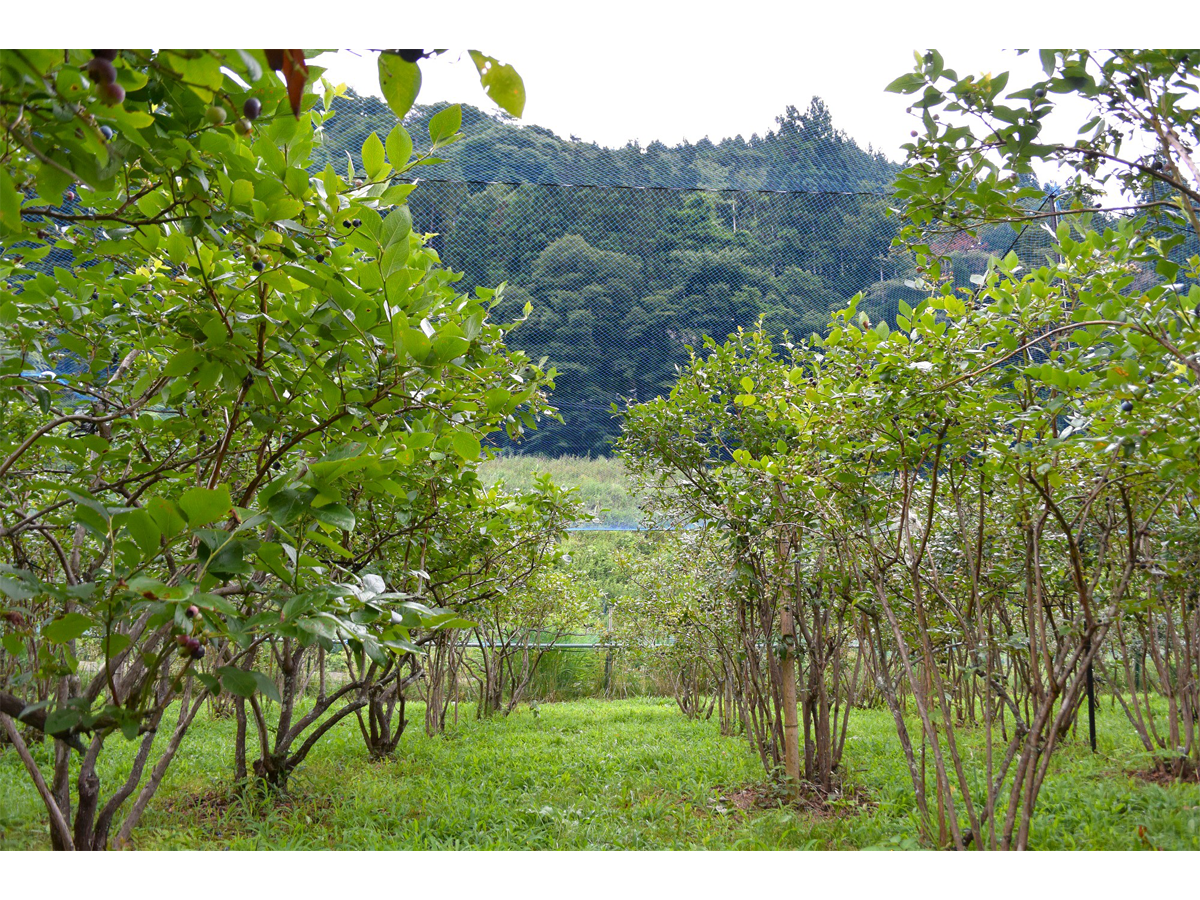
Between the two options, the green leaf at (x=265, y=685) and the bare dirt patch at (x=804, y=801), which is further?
the bare dirt patch at (x=804, y=801)

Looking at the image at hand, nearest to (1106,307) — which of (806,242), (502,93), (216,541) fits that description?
(502,93)

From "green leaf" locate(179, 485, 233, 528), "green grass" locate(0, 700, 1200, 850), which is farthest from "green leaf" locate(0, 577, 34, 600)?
"green grass" locate(0, 700, 1200, 850)

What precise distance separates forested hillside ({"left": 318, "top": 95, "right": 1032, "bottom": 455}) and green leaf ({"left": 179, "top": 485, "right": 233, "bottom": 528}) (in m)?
2.92

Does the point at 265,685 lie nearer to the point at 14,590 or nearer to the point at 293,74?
the point at 14,590

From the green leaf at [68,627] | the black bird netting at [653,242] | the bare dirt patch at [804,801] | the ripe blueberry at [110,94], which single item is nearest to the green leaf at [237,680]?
the green leaf at [68,627]

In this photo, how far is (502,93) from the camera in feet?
2.02

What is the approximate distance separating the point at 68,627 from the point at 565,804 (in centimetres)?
297

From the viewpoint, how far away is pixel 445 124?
881 millimetres

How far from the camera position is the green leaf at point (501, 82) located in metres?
0.60

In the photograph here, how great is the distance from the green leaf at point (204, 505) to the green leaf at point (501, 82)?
451 mm

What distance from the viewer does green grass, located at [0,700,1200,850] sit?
8.68ft

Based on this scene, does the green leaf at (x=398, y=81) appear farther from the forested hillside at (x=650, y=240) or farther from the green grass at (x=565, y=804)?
the forested hillside at (x=650, y=240)

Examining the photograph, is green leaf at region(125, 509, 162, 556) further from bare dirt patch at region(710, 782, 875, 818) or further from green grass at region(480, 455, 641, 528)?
green grass at region(480, 455, 641, 528)

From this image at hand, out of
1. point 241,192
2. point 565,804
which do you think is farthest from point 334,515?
point 565,804
